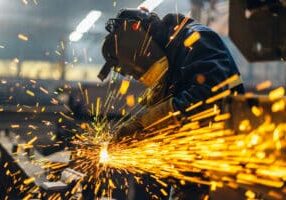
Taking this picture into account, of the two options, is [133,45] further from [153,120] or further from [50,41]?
[50,41]

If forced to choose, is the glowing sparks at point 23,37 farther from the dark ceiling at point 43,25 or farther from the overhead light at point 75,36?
the overhead light at point 75,36

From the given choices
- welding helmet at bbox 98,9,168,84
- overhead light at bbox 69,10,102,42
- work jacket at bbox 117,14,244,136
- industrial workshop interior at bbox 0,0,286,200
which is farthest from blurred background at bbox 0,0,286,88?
work jacket at bbox 117,14,244,136

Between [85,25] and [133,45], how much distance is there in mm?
12793

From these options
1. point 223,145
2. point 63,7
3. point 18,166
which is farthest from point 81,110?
point 63,7

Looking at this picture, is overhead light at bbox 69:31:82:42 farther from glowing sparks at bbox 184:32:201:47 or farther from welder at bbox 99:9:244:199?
glowing sparks at bbox 184:32:201:47

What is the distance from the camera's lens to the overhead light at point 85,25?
49.3 ft

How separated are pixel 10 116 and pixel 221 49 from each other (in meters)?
13.3

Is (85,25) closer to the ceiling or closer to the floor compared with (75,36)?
closer to the ceiling

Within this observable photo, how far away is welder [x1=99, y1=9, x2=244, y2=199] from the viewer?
2695mm

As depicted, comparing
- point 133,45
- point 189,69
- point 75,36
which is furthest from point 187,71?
point 75,36

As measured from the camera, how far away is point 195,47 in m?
2.78

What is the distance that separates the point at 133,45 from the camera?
10.2 feet

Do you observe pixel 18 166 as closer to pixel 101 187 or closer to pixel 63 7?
pixel 101 187

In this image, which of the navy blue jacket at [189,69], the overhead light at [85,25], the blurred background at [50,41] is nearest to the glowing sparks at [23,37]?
the blurred background at [50,41]
